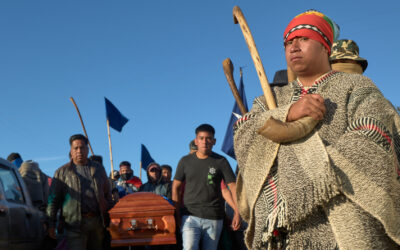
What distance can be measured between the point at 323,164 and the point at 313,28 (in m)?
0.71

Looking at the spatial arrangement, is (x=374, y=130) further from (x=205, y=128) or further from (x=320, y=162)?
(x=205, y=128)

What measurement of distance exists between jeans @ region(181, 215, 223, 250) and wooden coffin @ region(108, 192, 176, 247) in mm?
Answer: 202

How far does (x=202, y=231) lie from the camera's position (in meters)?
5.86

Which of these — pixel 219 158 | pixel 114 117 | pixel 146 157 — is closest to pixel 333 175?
pixel 219 158

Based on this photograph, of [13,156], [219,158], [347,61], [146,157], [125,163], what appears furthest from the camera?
[146,157]

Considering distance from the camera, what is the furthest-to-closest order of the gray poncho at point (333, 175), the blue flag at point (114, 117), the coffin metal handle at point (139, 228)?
1. the blue flag at point (114, 117)
2. the coffin metal handle at point (139, 228)
3. the gray poncho at point (333, 175)

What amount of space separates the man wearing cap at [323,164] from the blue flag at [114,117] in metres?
11.5

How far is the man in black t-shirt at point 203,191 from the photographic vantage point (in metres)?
5.82

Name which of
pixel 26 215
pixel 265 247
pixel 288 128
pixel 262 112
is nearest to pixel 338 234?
pixel 265 247

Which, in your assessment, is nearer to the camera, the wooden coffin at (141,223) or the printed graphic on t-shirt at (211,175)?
the wooden coffin at (141,223)

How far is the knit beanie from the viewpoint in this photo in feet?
7.29

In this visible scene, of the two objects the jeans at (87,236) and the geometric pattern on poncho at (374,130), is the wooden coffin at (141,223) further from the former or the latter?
the geometric pattern on poncho at (374,130)

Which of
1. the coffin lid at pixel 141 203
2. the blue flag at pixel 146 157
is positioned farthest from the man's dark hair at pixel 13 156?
the blue flag at pixel 146 157

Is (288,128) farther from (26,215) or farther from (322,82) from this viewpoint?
(26,215)
